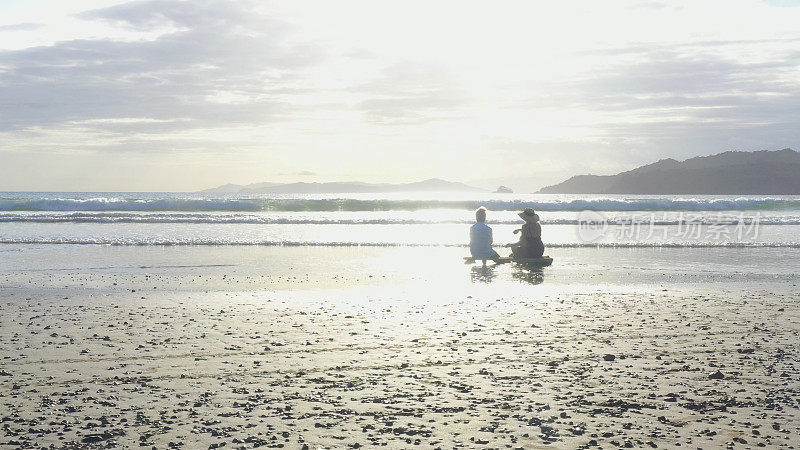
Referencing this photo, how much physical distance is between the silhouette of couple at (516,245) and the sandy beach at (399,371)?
6.13 metres

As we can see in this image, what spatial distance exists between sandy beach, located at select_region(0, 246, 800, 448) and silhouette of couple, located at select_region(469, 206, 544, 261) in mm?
6131

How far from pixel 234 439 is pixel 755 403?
4.68 metres

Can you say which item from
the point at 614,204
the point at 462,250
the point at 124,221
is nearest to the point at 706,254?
the point at 462,250

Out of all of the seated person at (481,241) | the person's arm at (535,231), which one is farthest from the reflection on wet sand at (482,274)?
the person's arm at (535,231)

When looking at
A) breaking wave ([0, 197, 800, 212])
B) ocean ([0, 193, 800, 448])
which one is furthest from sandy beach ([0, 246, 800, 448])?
breaking wave ([0, 197, 800, 212])

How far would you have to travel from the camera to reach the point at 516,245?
68.7 feet

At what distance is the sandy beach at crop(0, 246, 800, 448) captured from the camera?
19.7 ft

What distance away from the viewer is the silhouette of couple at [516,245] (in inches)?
797

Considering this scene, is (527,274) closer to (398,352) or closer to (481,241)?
(481,241)

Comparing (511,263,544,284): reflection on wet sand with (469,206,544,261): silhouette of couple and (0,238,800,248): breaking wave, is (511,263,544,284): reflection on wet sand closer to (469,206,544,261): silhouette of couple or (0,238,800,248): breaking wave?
(469,206,544,261): silhouette of couple

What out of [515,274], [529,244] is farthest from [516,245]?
[515,274]

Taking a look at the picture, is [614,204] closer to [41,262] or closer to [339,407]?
[41,262]

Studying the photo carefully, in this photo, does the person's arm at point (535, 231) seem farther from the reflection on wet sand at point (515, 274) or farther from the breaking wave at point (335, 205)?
the breaking wave at point (335, 205)

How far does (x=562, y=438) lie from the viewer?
19.1 feet
